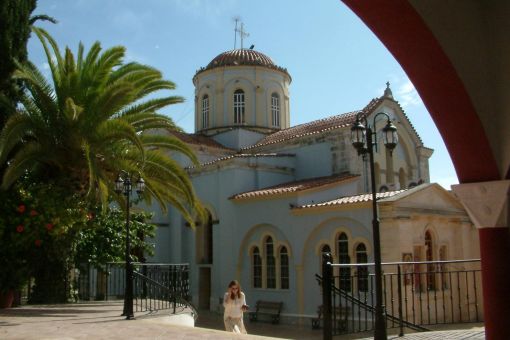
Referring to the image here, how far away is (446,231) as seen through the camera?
21.0 m

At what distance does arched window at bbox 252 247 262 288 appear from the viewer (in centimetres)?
2322

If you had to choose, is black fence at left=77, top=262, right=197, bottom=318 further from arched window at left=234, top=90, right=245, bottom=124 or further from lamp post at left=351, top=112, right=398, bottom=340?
arched window at left=234, top=90, right=245, bottom=124

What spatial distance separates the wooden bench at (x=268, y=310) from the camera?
21.4 m

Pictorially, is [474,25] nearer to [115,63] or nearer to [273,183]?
[115,63]

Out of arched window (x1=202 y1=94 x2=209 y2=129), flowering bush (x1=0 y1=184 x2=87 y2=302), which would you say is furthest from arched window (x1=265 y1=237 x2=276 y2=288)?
arched window (x1=202 y1=94 x2=209 y2=129)

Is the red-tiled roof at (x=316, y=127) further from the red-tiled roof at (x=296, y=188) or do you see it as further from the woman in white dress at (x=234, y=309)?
the woman in white dress at (x=234, y=309)

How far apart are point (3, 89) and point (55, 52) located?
5.82ft

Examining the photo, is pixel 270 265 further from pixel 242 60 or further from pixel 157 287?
pixel 242 60

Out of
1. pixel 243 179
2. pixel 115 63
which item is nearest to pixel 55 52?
pixel 115 63

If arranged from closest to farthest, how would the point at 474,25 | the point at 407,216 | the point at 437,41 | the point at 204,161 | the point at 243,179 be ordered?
the point at 437,41 < the point at 474,25 < the point at 407,216 < the point at 243,179 < the point at 204,161

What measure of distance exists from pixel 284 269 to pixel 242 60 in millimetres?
14456

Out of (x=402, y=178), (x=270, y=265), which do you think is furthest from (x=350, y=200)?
(x=402, y=178)

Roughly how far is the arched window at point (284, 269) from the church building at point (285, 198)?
0.04 m

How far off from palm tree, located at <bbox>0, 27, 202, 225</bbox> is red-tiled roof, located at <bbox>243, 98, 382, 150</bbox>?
1199 cm
